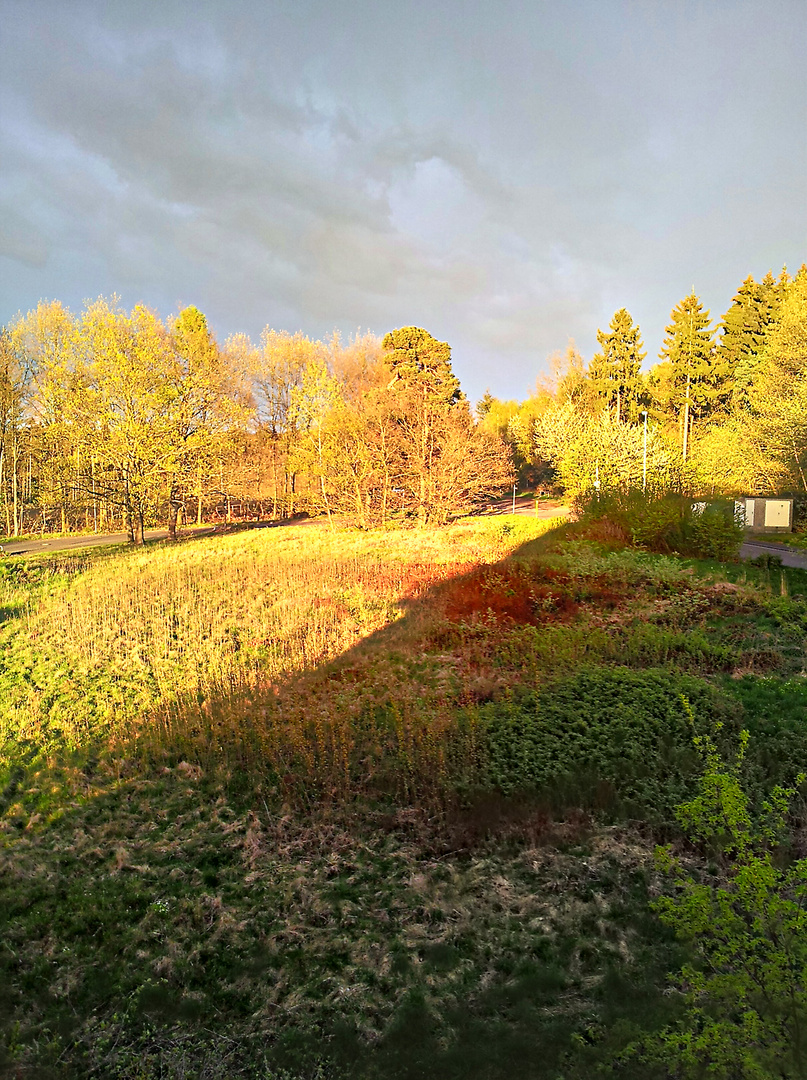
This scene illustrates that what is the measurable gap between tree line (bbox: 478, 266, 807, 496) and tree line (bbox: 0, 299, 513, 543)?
A: 516 cm

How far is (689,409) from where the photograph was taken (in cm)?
3775

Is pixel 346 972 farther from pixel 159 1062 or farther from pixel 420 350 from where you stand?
pixel 420 350

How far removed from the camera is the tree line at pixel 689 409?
19422 mm

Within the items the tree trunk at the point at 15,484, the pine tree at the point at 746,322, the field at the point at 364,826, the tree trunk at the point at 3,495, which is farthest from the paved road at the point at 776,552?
the tree trunk at the point at 3,495

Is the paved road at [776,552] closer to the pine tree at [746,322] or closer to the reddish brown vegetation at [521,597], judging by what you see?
the reddish brown vegetation at [521,597]

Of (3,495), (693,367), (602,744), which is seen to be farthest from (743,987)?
(693,367)

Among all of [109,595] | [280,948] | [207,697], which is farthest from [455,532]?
[280,948]

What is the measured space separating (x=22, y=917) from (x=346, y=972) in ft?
6.06

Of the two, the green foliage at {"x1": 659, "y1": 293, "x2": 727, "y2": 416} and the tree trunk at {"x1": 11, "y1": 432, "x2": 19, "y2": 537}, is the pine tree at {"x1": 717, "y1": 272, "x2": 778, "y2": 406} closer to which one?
the green foliage at {"x1": 659, "y1": 293, "x2": 727, "y2": 416}

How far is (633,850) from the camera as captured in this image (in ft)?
12.0

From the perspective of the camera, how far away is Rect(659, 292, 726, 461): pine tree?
120 feet

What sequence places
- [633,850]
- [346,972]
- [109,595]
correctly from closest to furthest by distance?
[346,972], [633,850], [109,595]

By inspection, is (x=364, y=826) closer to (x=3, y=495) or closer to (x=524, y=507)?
(x=3, y=495)

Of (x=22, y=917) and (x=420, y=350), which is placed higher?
(x=420, y=350)
